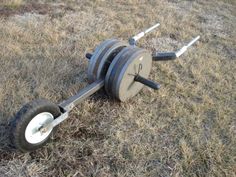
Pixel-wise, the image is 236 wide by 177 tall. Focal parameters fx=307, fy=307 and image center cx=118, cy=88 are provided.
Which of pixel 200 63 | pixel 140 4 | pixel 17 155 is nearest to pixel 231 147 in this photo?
pixel 200 63

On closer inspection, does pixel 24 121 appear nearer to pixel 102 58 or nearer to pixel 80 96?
pixel 80 96

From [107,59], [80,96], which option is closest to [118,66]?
[107,59]

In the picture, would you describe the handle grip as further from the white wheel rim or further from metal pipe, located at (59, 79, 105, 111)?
the white wheel rim

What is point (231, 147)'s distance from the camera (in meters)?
2.89

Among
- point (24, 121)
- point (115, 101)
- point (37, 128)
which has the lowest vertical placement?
point (115, 101)

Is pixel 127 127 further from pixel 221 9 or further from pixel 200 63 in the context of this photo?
pixel 221 9

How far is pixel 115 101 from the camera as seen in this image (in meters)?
3.29

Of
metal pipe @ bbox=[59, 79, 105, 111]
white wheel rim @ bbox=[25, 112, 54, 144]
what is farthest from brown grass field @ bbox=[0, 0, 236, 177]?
metal pipe @ bbox=[59, 79, 105, 111]

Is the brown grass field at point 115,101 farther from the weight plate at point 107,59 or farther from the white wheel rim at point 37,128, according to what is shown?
the weight plate at point 107,59

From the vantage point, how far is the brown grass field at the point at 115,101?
2.62 m

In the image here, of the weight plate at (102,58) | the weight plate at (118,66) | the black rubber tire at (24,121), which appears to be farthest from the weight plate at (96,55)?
the black rubber tire at (24,121)

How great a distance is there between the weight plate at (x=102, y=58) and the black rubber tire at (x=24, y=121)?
27.7 inches

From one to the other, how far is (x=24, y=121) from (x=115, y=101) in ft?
3.90

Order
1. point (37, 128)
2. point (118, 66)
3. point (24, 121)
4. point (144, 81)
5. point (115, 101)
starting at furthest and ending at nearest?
point (115, 101) < point (144, 81) < point (118, 66) < point (37, 128) < point (24, 121)
